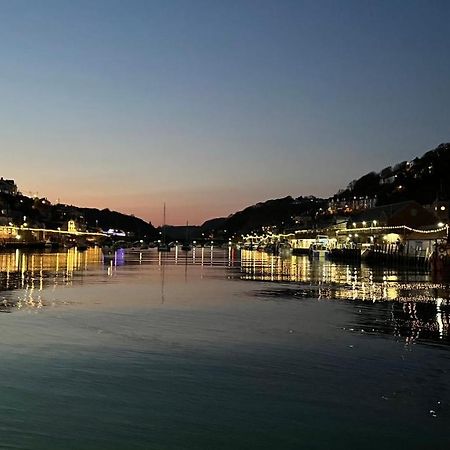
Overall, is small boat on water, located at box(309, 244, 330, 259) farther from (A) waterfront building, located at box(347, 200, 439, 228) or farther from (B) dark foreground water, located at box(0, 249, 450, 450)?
(B) dark foreground water, located at box(0, 249, 450, 450)

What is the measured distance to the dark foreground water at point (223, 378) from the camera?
10508mm

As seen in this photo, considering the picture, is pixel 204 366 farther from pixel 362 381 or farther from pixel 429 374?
pixel 429 374

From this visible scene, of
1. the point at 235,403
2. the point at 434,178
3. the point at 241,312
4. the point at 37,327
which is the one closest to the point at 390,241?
the point at 434,178

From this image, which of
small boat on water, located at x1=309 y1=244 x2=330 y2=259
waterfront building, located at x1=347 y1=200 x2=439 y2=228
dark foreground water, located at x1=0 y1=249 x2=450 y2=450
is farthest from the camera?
small boat on water, located at x1=309 y1=244 x2=330 y2=259

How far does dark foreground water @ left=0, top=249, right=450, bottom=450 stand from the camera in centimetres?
1051

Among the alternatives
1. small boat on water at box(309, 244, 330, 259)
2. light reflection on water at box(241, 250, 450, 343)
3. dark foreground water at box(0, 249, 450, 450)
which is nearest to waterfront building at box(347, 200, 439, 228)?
small boat on water at box(309, 244, 330, 259)

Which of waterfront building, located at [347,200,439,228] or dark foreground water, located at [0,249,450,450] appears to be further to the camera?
waterfront building, located at [347,200,439,228]

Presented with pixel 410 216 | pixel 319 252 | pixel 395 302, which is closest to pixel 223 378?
pixel 395 302

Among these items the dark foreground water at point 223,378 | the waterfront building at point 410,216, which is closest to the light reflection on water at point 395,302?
the dark foreground water at point 223,378

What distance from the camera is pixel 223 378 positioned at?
47.0ft

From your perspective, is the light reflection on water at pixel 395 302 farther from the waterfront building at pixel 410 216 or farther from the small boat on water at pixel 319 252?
the small boat on water at pixel 319 252

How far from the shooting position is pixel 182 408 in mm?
11969

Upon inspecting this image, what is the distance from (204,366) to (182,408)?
139 inches

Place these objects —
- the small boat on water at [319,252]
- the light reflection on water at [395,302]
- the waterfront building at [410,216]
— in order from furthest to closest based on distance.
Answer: the small boat on water at [319,252], the waterfront building at [410,216], the light reflection on water at [395,302]
